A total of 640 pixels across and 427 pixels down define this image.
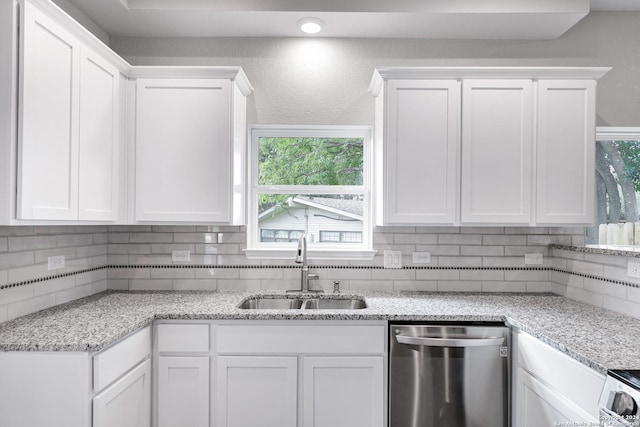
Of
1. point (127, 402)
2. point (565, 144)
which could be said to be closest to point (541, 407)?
point (565, 144)

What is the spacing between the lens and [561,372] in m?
1.65

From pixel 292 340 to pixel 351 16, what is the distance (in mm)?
1955

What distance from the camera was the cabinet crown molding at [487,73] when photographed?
2400 millimetres

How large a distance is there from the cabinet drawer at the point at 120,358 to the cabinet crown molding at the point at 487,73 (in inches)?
77.1

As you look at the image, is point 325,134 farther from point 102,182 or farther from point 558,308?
point 558,308

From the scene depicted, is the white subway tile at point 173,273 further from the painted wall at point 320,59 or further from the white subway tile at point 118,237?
the painted wall at point 320,59

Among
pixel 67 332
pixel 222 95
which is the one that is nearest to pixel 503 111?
pixel 222 95

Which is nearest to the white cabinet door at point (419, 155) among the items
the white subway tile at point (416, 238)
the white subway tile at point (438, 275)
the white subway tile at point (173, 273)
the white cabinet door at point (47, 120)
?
the white subway tile at point (416, 238)

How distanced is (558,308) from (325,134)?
71.1 inches

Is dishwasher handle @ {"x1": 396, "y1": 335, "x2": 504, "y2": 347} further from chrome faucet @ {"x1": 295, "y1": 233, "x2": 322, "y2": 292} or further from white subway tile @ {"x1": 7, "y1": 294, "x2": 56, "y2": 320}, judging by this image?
white subway tile @ {"x1": 7, "y1": 294, "x2": 56, "y2": 320}

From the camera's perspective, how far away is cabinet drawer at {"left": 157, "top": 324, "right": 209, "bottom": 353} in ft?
6.97

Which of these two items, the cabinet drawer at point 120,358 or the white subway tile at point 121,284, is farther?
the white subway tile at point 121,284

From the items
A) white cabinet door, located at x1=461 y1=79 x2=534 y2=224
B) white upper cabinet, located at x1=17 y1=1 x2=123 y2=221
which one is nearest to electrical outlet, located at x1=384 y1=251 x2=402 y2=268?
white cabinet door, located at x1=461 y1=79 x2=534 y2=224

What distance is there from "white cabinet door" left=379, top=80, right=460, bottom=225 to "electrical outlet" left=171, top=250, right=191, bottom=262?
1.37m
